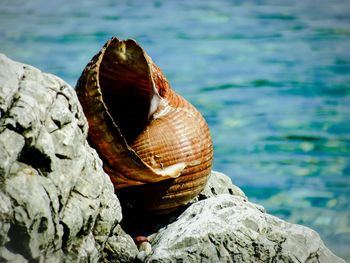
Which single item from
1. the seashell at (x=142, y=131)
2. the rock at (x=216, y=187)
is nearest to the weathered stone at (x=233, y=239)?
the seashell at (x=142, y=131)

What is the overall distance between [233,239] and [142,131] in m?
0.68

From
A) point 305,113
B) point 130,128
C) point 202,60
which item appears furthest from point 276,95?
point 130,128

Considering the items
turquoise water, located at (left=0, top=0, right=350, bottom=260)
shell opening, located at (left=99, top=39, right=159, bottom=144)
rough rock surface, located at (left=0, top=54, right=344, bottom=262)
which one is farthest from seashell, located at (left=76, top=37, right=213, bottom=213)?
turquoise water, located at (left=0, top=0, right=350, bottom=260)

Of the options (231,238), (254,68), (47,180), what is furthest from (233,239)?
(254,68)

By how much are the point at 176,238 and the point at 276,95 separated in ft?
16.4

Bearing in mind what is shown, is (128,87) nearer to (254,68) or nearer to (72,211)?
(72,211)

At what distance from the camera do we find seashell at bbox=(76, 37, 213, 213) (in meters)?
3.06

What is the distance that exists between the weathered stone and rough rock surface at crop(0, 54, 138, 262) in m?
0.24

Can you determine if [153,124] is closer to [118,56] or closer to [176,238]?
A: [118,56]

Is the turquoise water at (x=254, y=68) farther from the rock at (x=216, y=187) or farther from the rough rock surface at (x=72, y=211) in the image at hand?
the rough rock surface at (x=72, y=211)

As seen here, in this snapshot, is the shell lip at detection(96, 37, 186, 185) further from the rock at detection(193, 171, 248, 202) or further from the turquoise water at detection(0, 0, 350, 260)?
the turquoise water at detection(0, 0, 350, 260)

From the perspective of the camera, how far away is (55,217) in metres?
2.40

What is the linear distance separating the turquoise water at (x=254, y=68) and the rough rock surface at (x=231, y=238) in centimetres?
183

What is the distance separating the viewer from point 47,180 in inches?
94.5
